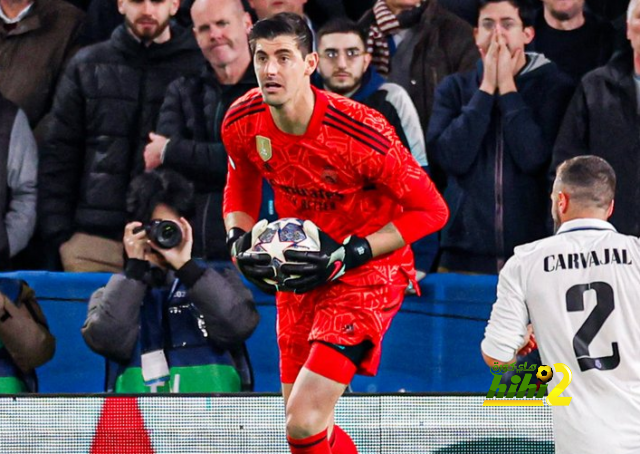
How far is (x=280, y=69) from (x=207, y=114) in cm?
189

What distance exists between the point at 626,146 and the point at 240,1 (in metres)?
2.07

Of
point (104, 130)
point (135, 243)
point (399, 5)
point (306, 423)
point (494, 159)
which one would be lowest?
point (135, 243)

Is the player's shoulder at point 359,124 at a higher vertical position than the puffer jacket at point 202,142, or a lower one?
higher

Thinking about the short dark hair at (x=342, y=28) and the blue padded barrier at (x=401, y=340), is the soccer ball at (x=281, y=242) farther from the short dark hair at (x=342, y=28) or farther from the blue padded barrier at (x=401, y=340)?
the short dark hair at (x=342, y=28)

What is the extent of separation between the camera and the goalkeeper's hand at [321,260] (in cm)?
430

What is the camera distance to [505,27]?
611cm

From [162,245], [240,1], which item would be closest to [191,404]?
[162,245]

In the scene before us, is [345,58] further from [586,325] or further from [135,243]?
[586,325]

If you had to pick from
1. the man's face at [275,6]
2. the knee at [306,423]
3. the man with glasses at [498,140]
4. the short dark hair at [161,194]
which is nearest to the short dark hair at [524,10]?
the man with glasses at [498,140]

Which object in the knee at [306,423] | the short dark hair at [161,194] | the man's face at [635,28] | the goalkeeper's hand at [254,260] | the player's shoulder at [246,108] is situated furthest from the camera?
the short dark hair at [161,194]

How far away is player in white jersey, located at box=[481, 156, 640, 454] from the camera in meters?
3.60

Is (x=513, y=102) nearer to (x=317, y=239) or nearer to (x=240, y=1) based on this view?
(x=240, y=1)

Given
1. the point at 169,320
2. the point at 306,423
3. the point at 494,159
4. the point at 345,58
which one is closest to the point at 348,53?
the point at 345,58

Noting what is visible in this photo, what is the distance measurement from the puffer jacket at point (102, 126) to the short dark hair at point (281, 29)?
1906 mm
